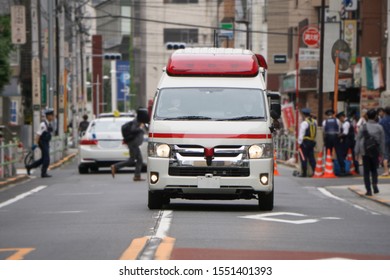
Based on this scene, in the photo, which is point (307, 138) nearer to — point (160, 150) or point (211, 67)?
point (211, 67)

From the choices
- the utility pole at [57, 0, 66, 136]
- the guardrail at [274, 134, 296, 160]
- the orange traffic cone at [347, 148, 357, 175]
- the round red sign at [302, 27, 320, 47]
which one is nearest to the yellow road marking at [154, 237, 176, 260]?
the orange traffic cone at [347, 148, 357, 175]

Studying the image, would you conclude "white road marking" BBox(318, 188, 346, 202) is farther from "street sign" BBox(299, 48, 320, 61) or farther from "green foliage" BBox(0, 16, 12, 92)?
"green foliage" BBox(0, 16, 12, 92)

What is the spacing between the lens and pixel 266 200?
18.7 metres

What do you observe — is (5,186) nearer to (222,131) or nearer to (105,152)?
(105,152)

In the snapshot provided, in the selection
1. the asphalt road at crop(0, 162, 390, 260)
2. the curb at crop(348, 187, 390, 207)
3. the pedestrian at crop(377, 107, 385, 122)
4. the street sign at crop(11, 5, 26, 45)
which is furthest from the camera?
the street sign at crop(11, 5, 26, 45)

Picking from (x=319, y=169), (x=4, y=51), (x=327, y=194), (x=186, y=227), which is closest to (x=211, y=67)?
(x=186, y=227)

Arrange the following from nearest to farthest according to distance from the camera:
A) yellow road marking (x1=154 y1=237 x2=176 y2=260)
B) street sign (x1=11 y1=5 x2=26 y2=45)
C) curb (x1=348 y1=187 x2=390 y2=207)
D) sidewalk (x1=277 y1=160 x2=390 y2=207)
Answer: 1. yellow road marking (x1=154 y1=237 x2=176 y2=260)
2. curb (x1=348 y1=187 x2=390 y2=207)
3. sidewalk (x1=277 y1=160 x2=390 y2=207)
4. street sign (x1=11 y1=5 x2=26 y2=45)

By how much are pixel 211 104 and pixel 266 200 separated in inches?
73.0

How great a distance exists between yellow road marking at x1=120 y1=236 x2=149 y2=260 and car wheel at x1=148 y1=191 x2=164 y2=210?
16.7 ft

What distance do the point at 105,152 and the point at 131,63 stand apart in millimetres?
97280

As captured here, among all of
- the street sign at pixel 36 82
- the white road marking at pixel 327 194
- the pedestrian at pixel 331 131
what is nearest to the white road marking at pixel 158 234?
the white road marking at pixel 327 194

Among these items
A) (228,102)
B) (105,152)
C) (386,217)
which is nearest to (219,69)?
(228,102)

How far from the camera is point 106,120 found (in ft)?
116

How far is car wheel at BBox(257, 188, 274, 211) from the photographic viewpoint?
1858 cm
